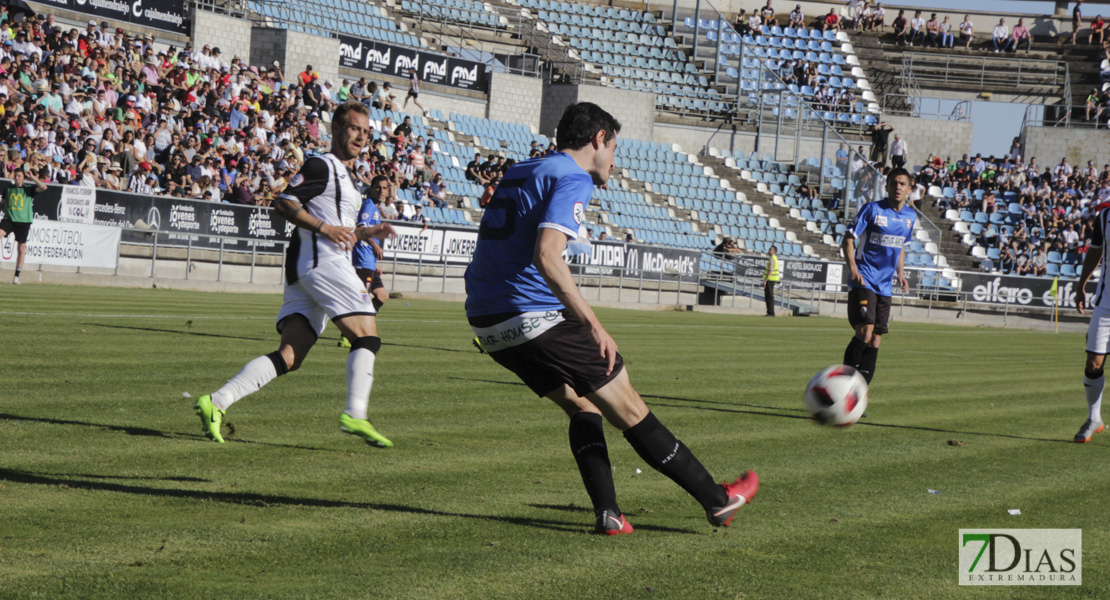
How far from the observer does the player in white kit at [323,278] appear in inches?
294

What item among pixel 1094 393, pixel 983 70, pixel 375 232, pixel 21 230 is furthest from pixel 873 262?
pixel 983 70

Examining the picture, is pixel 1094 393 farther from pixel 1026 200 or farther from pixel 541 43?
pixel 541 43

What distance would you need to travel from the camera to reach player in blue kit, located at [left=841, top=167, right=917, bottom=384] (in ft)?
41.2

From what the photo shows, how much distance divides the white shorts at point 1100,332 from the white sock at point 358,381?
694 centimetres

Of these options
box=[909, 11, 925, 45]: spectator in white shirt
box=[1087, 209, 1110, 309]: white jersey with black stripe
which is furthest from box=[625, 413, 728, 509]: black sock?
box=[909, 11, 925, 45]: spectator in white shirt

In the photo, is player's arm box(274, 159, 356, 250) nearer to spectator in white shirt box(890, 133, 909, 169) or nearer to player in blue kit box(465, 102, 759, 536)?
player in blue kit box(465, 102, 759, 536)

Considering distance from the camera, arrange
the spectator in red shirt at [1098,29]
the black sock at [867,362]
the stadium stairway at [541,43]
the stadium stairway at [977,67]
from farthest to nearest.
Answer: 1. the spectator in red shirt at [1098,29]
2. the stadium stairway at [977,67]
3. the stadium stairway at [541,43]
4. the black sock at [867,362]

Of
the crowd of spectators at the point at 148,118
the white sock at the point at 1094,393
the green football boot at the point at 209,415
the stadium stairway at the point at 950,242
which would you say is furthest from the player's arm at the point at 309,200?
the stadium stairway at the point at 950,242

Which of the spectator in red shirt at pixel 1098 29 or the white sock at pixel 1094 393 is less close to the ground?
the spectator in red shirt at pixel 1098 29

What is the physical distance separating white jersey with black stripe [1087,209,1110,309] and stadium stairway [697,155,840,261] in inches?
1315

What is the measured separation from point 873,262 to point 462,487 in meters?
7.47

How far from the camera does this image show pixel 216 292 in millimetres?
26859

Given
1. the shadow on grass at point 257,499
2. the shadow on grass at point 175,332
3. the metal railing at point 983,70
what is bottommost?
the shadow on grass at point 175,332

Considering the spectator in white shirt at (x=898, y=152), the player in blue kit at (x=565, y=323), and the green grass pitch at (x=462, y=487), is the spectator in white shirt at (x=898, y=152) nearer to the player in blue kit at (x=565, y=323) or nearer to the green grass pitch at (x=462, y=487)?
the green grass pitch at (x=462, y=487)
